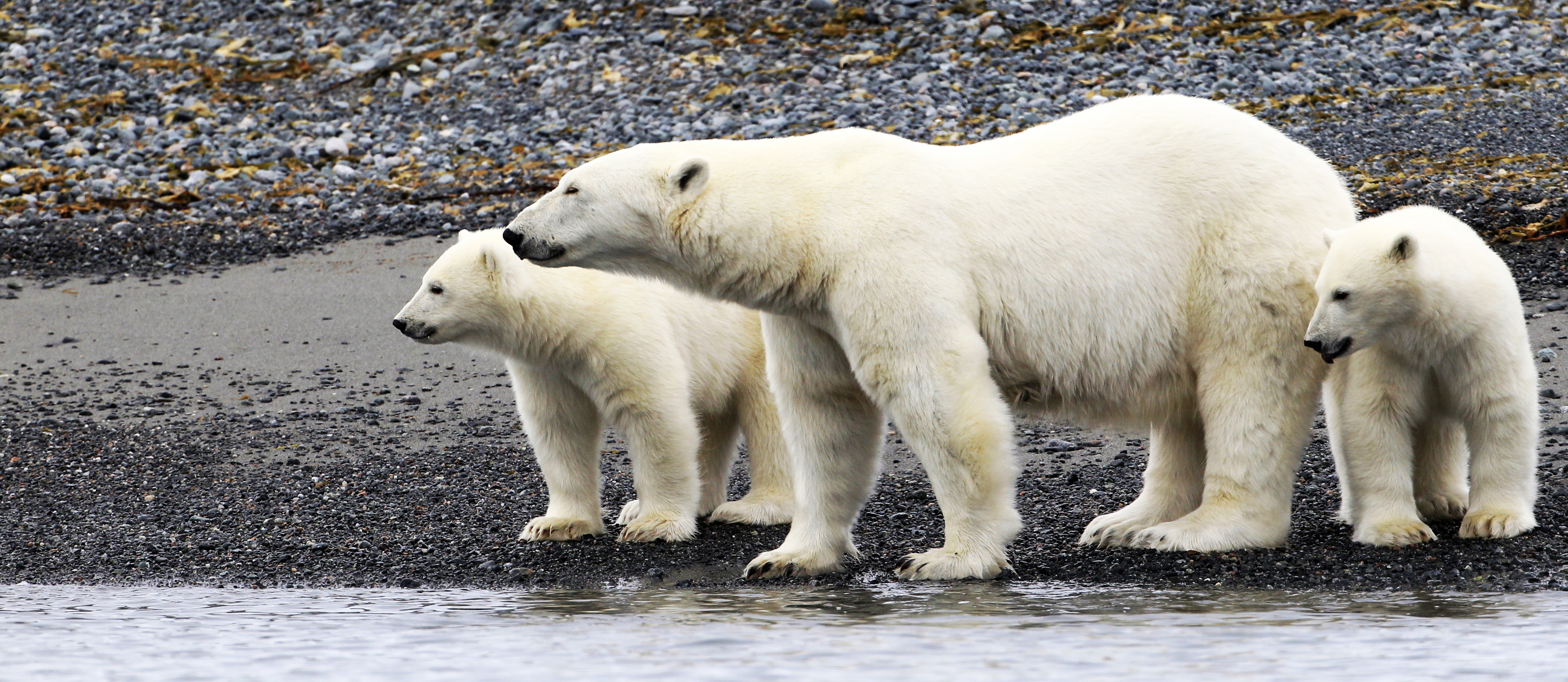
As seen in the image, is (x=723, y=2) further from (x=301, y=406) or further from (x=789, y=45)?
(x=301, y=406)

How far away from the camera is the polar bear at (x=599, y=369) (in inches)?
239

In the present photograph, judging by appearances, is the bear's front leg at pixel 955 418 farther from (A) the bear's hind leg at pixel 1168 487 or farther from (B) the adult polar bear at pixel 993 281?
(A) the bear's hind leg at pixel 1168 487

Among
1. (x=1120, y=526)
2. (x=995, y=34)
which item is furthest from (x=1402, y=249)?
(x=995, y=34)

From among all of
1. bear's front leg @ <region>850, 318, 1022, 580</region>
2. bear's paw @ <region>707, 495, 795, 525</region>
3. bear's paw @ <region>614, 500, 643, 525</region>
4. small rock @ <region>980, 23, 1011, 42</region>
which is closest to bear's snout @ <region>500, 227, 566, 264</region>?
bear's front leg @ <region>850, 318, 1022, 580</region>

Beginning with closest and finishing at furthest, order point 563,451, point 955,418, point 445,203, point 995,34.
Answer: point 955,418, point 563,451, point 445,203, point 995,34

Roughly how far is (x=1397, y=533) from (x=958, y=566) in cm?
138

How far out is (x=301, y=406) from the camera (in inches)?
334

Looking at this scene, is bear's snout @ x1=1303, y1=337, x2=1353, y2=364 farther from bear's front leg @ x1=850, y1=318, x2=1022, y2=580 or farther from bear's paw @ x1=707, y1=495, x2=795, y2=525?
bear's paw @ x1=707, y1=495, x2=795, y2=525

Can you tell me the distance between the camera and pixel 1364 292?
4.97m

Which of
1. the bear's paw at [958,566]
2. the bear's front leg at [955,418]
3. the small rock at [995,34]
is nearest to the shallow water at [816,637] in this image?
the bear's paw at [958,566]

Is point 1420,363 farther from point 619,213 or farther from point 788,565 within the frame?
point 619,213

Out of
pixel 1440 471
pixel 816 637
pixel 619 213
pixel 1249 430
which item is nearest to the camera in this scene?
pixel 816 637

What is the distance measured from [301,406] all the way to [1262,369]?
16.7 ft

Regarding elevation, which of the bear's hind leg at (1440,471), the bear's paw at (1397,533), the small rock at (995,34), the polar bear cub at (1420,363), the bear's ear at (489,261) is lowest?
the bear's paw at (1397,533)
